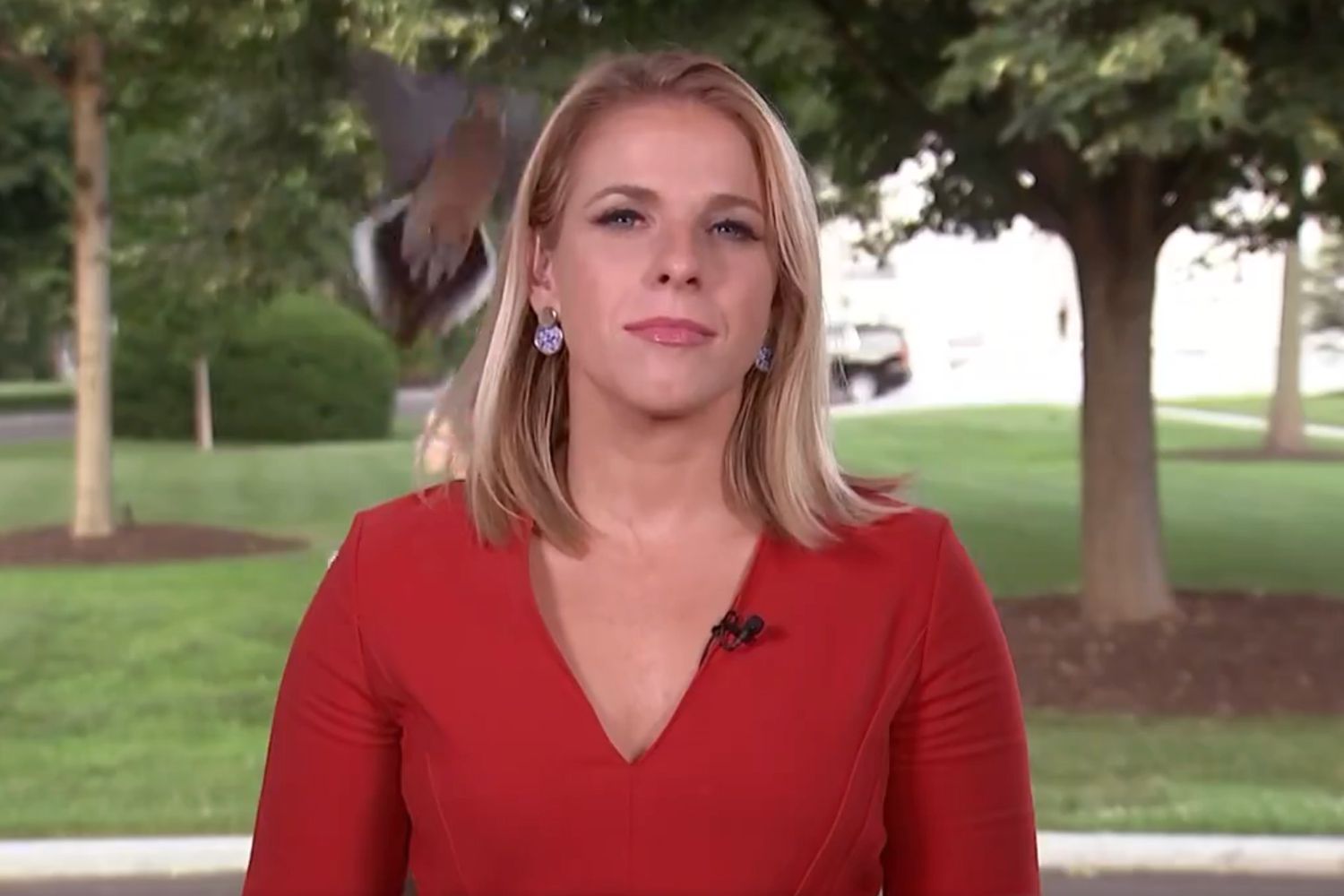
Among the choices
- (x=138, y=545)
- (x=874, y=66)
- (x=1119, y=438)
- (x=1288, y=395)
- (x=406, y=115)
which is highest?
(x=874, y=66)

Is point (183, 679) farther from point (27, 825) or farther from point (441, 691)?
point (441, 691)

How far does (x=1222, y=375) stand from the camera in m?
Answer: 42.7

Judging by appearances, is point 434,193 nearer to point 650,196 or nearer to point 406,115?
point 406,115

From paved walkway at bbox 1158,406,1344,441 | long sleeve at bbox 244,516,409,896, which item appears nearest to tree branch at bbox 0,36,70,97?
long sleeve at bbox 244,516,409,896

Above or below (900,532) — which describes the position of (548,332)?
above

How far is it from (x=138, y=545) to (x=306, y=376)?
1508 centimetres

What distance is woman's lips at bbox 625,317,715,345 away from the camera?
174 cm

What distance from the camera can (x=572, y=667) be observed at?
69.1 inches

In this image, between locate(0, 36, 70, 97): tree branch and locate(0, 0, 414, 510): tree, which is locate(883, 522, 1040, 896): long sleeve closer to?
locate(0, 0, 414, 510): tree

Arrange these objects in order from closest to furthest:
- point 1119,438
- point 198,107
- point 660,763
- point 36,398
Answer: point 660,763, point 1119,438, point 198,107, point 36,398

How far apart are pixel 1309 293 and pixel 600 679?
3751cm

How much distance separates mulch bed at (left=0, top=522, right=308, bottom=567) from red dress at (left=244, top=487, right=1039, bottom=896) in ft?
37.8

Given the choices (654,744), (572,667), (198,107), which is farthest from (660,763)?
(198,107)

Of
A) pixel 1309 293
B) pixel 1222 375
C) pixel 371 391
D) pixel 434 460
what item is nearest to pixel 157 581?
pixel 434 460
